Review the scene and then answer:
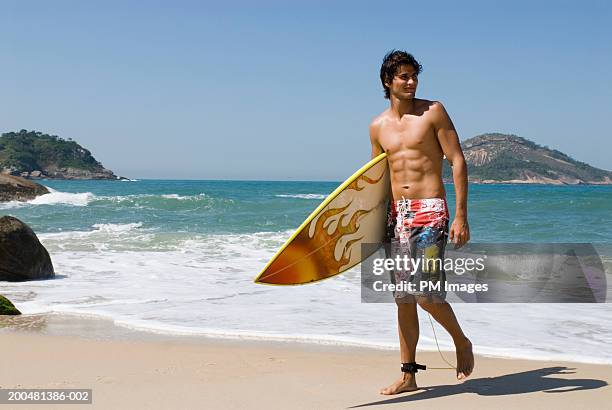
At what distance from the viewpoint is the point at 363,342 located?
520 cm

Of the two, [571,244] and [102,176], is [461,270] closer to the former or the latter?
[571,244]

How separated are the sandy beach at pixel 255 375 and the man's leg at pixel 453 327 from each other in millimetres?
135

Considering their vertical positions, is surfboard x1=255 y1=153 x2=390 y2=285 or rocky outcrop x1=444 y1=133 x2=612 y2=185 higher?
rocky outcrop x1=444 y1=133 x2=612 y2=185

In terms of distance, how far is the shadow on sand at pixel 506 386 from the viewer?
143 inches

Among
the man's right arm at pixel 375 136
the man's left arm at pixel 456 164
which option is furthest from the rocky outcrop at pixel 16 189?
the man's left arm at pixel 456 164

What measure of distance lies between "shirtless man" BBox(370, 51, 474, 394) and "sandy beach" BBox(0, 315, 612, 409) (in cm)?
30

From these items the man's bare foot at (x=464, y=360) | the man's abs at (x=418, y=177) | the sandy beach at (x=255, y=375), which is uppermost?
the man's abs at (x=418, y=177)

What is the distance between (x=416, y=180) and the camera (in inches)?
140

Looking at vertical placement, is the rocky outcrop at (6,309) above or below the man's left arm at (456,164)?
below

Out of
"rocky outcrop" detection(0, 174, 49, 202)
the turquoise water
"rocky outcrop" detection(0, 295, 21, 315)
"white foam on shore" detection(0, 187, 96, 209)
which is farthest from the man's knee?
"rocky outcrop" detection(0, 174, 49, 202)

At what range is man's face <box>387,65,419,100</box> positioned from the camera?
142 inches

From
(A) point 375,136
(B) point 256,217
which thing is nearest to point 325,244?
(A) point 375,136

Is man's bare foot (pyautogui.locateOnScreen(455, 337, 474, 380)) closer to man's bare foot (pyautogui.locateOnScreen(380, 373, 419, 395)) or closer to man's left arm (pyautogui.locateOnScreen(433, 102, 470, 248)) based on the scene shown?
man's bare foot (pyautogui.locateOnScreen(380, 373, 419, 395))

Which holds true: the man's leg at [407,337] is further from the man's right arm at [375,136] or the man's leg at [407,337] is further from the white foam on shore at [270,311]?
the white foam on shore at [270,311]
